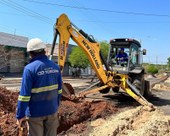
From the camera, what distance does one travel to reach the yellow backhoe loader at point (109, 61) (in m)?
11.6

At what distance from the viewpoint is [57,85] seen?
4.88 meters

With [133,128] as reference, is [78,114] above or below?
above

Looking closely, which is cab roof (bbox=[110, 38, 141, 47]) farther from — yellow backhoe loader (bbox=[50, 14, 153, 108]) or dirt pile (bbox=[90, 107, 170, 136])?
dirt pile (bbox=[90, 107, 170, 136])

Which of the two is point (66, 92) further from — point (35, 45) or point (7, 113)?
point (35, 45)

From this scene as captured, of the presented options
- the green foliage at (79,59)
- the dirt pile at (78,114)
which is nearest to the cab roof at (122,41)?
the dirt pile at (78,114)

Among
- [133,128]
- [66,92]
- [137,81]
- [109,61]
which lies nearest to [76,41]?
[66,92]

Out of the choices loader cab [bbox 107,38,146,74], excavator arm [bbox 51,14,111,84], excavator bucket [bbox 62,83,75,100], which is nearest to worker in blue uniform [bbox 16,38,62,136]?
excavator bucket [bbox 62,83,75,100]

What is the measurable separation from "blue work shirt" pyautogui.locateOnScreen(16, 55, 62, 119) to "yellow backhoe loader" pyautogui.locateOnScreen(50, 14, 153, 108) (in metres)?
6.21

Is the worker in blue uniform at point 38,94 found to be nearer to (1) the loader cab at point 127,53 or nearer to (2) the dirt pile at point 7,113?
(2) the dirt pile at point 7,113

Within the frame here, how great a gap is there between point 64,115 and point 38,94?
172 inches

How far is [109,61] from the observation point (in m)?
14.6

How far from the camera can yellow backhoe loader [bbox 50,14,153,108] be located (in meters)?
11.6

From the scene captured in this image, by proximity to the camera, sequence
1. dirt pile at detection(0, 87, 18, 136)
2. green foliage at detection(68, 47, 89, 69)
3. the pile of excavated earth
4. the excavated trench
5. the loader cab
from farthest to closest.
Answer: green foliage at detection(68, 47, 89, 69)
the loader cab
the pile of excavated earth
the excavated trench
dirt pile at detection(0, 87, 18, 136)

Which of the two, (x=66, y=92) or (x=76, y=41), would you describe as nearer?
(x=66, y=92)
